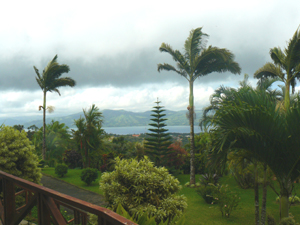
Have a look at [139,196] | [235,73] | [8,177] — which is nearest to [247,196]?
[235,73]

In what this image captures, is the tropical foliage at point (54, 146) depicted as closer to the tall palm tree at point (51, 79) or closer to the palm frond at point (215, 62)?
the tall palm tree at point (51, 79)

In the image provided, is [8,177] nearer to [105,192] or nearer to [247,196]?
[105,192]

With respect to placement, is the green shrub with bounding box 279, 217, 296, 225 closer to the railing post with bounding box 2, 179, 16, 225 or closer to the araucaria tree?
the railing post with bounding box 2, 179, 16, 225

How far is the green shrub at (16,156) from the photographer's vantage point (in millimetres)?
5965

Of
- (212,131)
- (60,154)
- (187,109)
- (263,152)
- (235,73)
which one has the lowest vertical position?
(60,154)

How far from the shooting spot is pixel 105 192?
440 cm

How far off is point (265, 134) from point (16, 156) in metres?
6.24

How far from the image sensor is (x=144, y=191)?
4.20m

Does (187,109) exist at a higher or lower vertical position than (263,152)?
higher

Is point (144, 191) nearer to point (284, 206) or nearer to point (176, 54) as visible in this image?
point (284, 206)

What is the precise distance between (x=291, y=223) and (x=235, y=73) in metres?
8.46

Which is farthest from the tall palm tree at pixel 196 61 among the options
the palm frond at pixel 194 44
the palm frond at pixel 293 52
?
Result: the palm frond at pixel 293 52

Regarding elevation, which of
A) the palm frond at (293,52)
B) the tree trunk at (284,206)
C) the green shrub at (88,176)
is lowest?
the green shrub at (88,176)

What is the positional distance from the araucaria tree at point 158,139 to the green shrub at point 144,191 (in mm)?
11040
